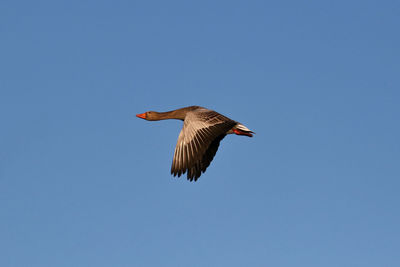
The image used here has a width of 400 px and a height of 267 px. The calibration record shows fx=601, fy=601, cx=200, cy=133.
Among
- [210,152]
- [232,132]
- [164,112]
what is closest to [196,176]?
[210,152]

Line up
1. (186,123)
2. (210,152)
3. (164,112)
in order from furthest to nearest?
(164,112), (210,152), (186,123)

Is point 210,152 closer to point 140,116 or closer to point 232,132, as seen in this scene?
point 232,132

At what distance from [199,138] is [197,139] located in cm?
10

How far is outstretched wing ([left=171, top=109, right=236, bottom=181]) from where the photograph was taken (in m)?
21.6

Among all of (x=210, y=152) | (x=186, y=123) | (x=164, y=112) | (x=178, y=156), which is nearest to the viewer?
Result: (x=178, y=156)

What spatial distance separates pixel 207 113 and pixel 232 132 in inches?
105

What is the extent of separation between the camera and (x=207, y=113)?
24.6m

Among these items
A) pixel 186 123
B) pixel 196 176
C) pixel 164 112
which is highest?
pixel 164 112

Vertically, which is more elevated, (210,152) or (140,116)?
(140,116)

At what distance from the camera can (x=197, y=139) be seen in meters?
22.2

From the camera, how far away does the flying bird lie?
2167cm

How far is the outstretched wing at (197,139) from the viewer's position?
21.6 m

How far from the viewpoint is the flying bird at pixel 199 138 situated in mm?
21672

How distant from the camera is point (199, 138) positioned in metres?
22.2
